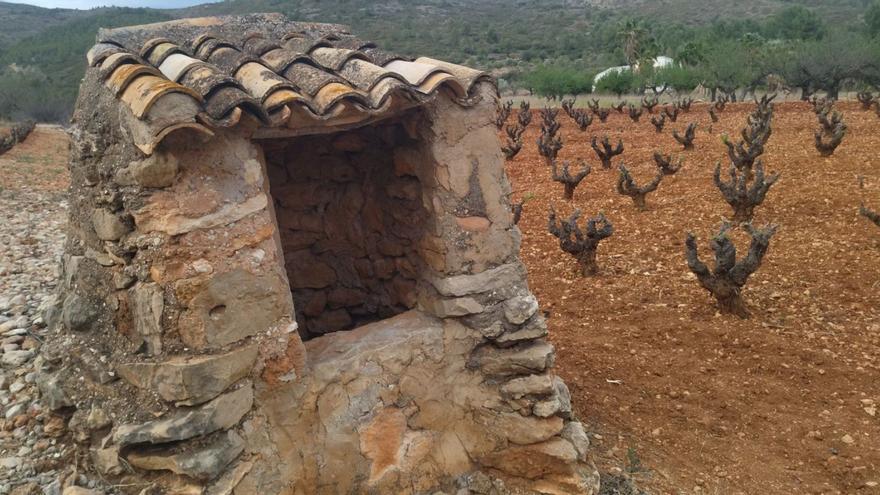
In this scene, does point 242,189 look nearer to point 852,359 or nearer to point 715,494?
point 715,494

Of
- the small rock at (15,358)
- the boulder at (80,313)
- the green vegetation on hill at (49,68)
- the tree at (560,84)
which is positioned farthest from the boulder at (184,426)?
the green vegetation on hill at (49,68)

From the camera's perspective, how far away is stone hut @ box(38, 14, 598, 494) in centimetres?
320

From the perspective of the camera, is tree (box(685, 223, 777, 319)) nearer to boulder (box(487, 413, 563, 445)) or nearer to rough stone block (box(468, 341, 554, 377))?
rough stone block (box(468, 341, 554, 377))

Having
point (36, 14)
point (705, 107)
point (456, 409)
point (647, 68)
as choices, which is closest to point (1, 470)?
point (456, 409)

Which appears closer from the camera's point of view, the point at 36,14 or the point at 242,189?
the point at 242,189

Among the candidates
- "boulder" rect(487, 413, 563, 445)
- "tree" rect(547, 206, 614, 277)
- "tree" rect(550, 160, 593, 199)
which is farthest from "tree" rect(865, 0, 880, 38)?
"boulder" rect(487, 413, 563, 445)

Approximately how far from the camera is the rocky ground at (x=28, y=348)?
3.93 meters

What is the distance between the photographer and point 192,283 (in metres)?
3.19

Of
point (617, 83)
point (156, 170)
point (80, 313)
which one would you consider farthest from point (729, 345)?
point (617, 83)

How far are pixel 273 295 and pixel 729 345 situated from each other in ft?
15.4

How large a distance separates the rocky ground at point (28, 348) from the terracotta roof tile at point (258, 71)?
220 cm

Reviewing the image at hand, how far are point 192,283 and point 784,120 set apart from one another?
789 inches

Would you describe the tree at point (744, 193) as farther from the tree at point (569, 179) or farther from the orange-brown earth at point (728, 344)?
the tree at point (569, 179)

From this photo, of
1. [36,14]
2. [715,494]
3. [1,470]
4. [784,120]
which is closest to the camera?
[1,470]
